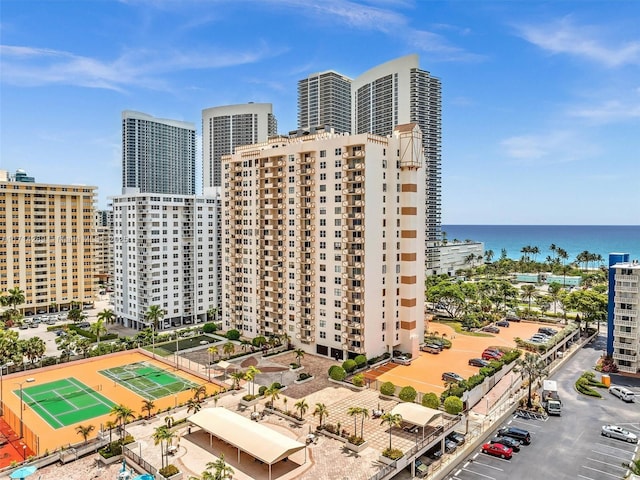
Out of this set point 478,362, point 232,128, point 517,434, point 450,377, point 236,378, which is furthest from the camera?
point 232,128

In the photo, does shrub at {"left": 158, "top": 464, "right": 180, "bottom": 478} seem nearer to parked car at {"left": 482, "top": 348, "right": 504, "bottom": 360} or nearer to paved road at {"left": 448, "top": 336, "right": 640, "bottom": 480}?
paved road at {"left": 448, "top": 336, "right": 640, "bottom": 480}

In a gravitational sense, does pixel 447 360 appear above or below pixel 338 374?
below

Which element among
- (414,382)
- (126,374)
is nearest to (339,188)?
(414,382)

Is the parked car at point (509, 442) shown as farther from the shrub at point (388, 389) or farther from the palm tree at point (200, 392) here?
the palm tree at point (200, 392)

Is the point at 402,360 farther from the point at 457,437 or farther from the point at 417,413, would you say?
the point at 417,413

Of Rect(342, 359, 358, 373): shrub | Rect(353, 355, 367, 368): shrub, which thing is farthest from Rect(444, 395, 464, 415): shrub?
Rect(353, 355, 367, 368): shrub

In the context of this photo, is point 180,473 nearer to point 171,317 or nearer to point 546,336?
point 171,317

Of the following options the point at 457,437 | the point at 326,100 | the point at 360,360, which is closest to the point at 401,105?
the point at 326,100
